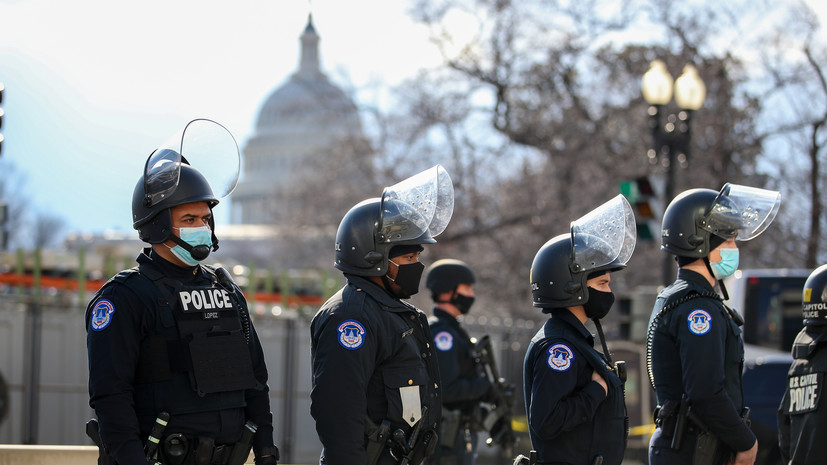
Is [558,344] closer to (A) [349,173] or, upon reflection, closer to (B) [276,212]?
(A) [349,173]

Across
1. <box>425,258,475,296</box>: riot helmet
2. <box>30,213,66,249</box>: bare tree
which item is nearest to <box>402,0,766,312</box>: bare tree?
<box>425,258,475,296</box>: riot helmet

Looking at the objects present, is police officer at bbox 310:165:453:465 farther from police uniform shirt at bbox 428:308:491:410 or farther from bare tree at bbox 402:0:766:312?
bare tree at bbox 402:0:766:312

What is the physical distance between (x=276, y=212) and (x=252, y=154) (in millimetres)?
47789

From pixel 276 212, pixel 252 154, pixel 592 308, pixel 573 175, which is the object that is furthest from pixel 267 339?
pixel 252 154

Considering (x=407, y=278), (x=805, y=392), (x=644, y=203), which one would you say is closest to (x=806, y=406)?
(x=805, y=392)

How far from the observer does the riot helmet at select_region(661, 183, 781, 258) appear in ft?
17.1

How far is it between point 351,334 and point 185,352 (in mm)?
633

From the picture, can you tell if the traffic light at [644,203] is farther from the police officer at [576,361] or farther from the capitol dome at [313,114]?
the police officer at [576,361]

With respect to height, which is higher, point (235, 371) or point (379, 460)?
point (235, 371)

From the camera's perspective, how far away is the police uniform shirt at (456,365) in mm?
7090

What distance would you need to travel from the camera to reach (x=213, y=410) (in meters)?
4.04

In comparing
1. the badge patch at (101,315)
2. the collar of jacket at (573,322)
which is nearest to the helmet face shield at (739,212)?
the collar of jacket at (573,322)

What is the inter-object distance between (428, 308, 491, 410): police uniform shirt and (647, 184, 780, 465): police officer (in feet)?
7.06

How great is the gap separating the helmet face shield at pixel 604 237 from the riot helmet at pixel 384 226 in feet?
2.15
